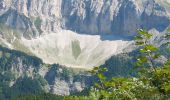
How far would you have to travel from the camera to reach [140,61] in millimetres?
16578

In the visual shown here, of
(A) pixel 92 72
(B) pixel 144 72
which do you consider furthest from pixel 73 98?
(B) pixel 144 72

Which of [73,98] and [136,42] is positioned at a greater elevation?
[136,42]

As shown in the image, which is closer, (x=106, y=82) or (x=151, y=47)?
(x=151, y=47)

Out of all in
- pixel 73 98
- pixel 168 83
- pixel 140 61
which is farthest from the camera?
pixel 73 98

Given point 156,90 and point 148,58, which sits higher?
point 148,58

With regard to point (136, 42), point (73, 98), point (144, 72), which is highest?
point (136, 42)

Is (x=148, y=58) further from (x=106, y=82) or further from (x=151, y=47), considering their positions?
(x=106, y=82)

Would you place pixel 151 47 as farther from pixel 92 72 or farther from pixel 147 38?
pixel 92 72

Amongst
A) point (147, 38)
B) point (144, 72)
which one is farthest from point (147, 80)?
point (147, 38)

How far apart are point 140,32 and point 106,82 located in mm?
2171

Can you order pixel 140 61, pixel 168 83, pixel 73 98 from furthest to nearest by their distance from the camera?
pixel 73 98
pixel 140 61
pixel 168 83

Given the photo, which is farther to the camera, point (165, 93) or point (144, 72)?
point (144, 72)

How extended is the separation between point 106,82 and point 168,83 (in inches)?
96.9

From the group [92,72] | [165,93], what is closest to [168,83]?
[165,93]
